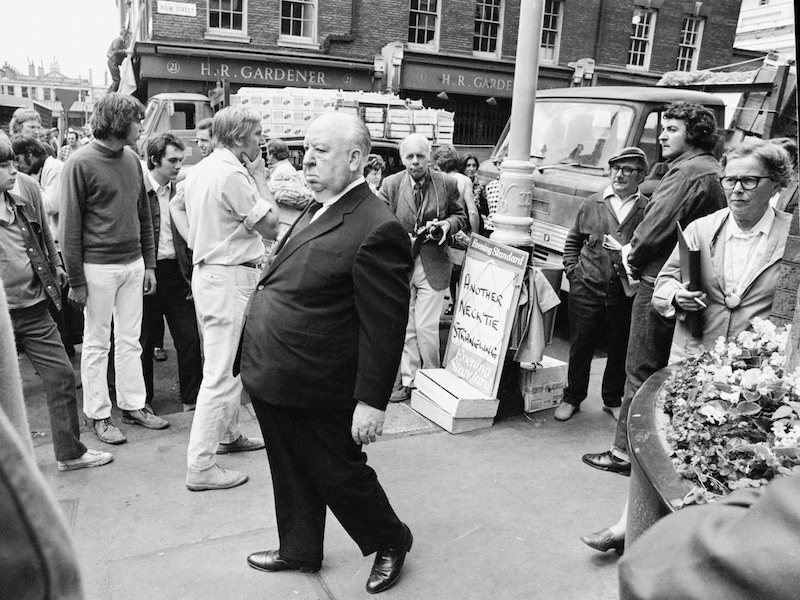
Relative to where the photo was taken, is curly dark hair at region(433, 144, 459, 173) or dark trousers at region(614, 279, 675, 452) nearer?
dark trousers at region(614, 279, 675, 452)

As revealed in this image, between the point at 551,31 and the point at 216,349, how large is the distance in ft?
Answer: 67.0

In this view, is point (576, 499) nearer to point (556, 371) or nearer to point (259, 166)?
point (556, 371)

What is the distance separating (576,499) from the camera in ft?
12.6

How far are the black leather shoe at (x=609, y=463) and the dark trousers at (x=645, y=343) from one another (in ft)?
0.52

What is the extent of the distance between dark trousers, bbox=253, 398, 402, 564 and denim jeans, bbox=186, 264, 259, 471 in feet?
2.84

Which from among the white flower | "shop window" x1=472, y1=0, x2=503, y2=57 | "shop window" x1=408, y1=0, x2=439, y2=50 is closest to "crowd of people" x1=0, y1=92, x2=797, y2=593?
the white flower

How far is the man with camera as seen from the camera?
17.1 ft

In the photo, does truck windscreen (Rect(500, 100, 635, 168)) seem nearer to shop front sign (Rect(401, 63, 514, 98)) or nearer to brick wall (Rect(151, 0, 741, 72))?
shop front sign (Rect(401, 63, 514, 98))

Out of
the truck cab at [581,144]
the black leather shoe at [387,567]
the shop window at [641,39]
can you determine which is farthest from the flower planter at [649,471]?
the shop window at [641,39]

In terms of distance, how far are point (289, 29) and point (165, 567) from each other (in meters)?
18.2

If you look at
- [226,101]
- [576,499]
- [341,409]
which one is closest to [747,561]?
[341,409]

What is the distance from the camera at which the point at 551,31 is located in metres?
21.5

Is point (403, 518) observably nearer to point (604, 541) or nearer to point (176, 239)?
point (604, 541)

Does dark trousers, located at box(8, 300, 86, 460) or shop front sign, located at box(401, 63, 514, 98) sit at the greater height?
shop front sign, located at box(401, 63, 514, 98)
